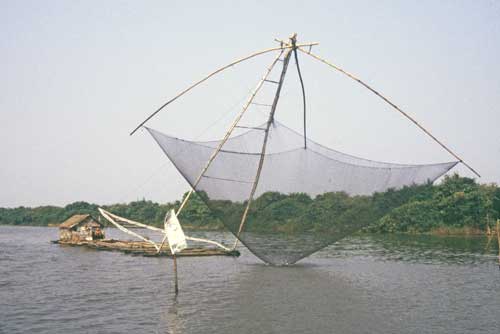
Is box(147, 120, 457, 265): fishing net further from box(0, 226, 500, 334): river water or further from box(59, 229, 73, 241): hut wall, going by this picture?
box(59, 229, 73, 241): hut wall

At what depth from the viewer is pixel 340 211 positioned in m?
13.1

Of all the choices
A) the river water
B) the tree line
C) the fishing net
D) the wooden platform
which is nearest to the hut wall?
the wooden platform

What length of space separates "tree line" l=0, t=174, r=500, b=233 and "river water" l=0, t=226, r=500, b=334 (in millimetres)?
1680

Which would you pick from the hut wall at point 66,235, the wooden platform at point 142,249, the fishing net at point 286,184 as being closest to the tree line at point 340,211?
the fishing net at point 286,184

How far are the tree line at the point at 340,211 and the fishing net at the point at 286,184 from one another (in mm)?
32

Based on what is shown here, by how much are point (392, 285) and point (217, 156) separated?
229 inches

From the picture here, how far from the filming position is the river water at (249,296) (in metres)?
8.94

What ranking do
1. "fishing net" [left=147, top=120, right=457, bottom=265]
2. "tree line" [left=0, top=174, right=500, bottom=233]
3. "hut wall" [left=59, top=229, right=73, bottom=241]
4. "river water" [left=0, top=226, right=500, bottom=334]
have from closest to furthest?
"river water" [left=0, top=226, right=500, bottom=334] → "fishing net" [left=147, top=120, right=457, bottom=265] → "tree line" [left=0, top=174, right=500, bottom=233] → "hut wall" [left=59, top=229, right=73, bottom=241]

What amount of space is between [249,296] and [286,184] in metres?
3.44

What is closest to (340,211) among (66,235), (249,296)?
(249,296)

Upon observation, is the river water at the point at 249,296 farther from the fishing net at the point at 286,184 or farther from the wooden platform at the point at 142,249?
the fishing net at the point at 286,184

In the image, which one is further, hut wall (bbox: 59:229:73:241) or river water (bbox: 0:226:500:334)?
hut wall (bbox: 59:229:73:241)

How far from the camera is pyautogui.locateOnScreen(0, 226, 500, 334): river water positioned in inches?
352

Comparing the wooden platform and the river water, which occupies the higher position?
the wooden platform
